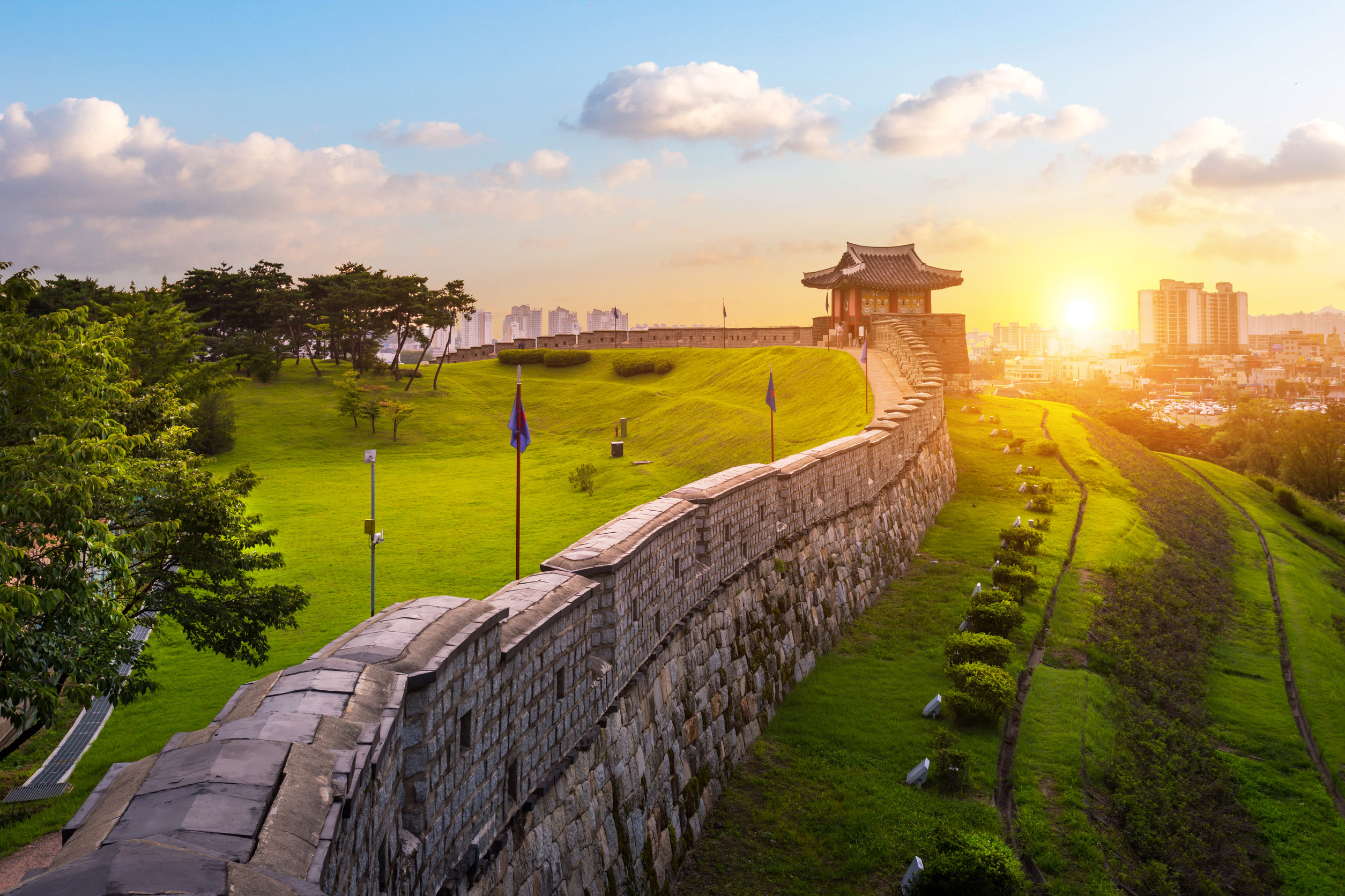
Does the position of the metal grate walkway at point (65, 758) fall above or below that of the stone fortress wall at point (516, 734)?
below

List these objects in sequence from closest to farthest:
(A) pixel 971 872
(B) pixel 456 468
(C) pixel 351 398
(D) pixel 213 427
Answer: (A) pixel 971 872, (B) pixel 456 468, (D) pixel 213 427, (C) pixel 351 398

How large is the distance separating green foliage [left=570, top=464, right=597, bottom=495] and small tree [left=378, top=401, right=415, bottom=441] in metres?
16.0

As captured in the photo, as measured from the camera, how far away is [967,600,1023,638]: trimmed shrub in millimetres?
18453

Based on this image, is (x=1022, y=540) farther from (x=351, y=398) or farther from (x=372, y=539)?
(x=351, y=398)

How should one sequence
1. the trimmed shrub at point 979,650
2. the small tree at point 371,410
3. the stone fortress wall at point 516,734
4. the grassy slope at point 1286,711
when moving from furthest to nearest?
1. the small tree at point 371,410
2. the trimmed shrub at point 979,650
3. the grassy slope at point 1286,711
4. the stone fortress wall at point 516,734

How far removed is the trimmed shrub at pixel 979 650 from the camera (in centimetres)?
1694

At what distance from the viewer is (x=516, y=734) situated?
7.71m

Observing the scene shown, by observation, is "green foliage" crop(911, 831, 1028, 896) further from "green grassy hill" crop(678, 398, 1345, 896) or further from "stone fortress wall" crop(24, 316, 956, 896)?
"stone fortress wall" crop(24, 316, 956, 896)

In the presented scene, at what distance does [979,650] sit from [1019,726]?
199 cm

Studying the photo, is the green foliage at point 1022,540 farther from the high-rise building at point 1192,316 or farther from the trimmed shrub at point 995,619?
the high-rise building at point 1192,316

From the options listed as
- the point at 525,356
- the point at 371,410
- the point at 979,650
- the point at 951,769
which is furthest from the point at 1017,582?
the point at 525,356

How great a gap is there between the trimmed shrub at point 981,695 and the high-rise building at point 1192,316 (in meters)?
190

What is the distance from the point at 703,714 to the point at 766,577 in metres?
3.66

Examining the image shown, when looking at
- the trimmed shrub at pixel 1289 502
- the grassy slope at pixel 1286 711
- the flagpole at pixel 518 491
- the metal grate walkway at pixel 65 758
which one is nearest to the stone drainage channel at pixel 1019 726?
the grassy slope at pixel 1286 711
